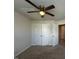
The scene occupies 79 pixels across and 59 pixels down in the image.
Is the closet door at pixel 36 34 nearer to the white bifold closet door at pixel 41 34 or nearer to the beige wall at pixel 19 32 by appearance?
the white bifold closet door at pixel 41 34

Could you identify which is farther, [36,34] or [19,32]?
[36,34]

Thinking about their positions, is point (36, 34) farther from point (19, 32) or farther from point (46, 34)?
point (19, 32)

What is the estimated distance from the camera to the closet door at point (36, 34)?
32.1 ft

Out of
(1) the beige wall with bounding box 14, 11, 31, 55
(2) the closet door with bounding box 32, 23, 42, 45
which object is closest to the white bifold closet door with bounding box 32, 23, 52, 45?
(2) the closet door with bounding box 32, 23, 42, 45

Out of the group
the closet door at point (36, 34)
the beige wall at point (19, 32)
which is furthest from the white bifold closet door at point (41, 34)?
the beige wall at point (19, 32)

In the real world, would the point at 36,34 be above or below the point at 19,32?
below

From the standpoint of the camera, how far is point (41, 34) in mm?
9766

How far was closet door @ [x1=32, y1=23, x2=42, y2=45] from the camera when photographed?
9.79 meters

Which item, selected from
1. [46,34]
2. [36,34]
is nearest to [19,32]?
[36,34]

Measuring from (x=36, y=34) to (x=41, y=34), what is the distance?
1.44 feet
